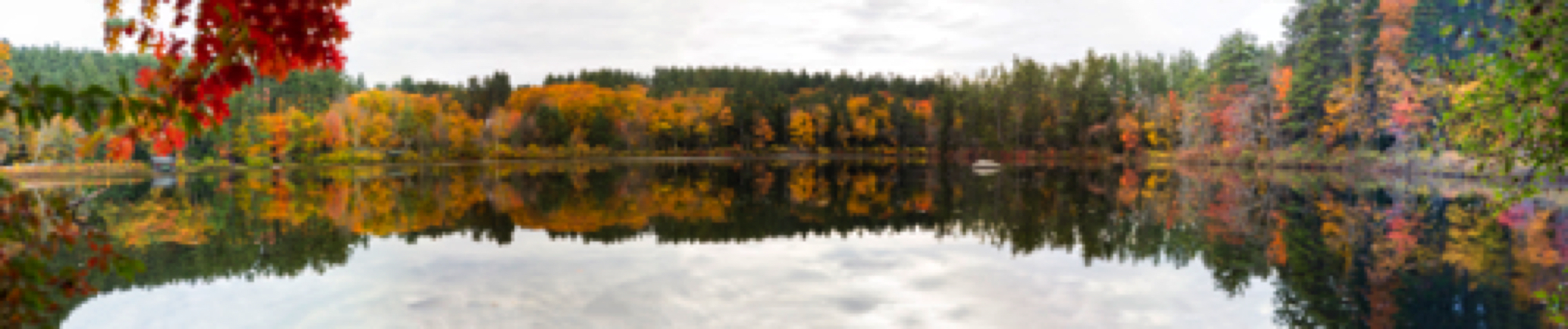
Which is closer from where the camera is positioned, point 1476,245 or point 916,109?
point 1476,245

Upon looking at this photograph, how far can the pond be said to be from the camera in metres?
9.13

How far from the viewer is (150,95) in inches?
122

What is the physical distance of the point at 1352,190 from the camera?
27719 millimetres

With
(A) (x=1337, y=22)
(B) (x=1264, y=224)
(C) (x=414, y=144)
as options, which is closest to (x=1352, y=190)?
(B) (x=1264, y=224)

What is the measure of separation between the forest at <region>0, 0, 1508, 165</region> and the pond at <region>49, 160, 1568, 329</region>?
4.22 metres

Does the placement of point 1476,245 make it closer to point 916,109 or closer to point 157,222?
point 157,222

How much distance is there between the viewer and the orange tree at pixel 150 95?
2.64 metres

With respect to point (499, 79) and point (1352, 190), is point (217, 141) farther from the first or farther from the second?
point (1352, 190)

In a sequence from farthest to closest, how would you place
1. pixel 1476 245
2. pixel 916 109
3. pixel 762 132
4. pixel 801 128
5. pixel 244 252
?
pixel 916 109
pixel 801 128
pixel 762 132
pixel 1476 245
pixel 244 252

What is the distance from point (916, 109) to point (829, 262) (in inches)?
3656

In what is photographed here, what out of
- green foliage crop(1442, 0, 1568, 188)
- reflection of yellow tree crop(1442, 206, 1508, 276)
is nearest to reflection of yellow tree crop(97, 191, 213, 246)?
green foliage crop(1442, 0, 1568, 188)

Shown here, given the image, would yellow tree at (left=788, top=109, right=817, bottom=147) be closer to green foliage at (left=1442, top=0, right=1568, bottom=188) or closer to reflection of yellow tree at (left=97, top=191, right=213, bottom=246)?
reflection of yellow tree at (left=97, top=191, right=213, bottom=246)

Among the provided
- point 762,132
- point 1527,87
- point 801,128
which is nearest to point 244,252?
point 1527,87

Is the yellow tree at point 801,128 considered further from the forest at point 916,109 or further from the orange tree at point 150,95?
the orange tree at point 150,95
